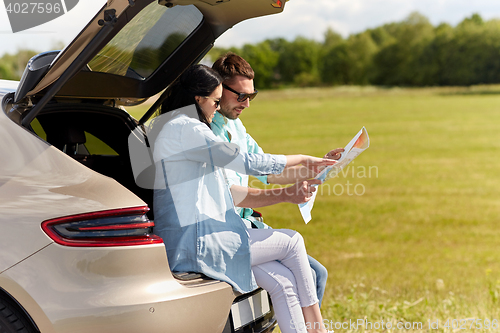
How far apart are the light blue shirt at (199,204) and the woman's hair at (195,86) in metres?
0.14

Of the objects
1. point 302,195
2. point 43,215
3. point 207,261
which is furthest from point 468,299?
point 43,215

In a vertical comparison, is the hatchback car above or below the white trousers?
above

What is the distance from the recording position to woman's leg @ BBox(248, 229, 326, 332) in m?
2.52

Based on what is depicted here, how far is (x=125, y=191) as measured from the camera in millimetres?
2098

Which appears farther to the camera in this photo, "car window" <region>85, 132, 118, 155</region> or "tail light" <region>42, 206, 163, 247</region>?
"car window" <region>85, 132, 118, 155</region>

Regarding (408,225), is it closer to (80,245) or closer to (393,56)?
(80,245)

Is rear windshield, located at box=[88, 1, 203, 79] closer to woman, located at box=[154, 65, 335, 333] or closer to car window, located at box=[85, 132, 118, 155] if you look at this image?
woman, located at box=[154, 65, 335, 333]

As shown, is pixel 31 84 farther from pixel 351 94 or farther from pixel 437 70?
pixel 437 70

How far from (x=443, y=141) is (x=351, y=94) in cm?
3315

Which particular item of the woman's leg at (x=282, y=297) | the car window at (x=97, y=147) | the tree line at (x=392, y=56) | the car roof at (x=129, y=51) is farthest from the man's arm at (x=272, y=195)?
the tree line at (x=392, y=56)

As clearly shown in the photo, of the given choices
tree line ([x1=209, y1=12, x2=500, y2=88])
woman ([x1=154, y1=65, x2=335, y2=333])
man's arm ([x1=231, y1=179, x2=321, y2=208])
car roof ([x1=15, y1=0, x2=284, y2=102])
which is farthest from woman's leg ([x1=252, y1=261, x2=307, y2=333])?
tree line ([x1=209, y1=12, x2=500, y2=88])

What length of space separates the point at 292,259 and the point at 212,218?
1.65ft

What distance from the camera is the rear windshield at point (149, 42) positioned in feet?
8.55

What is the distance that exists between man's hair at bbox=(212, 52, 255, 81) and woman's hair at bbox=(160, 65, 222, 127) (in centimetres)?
32
